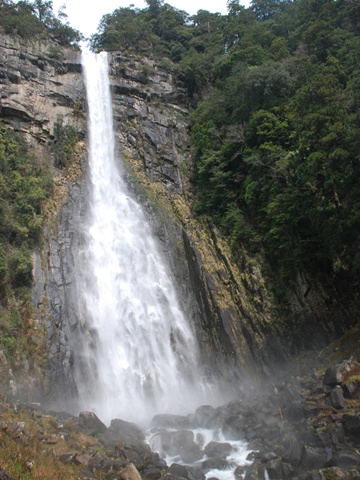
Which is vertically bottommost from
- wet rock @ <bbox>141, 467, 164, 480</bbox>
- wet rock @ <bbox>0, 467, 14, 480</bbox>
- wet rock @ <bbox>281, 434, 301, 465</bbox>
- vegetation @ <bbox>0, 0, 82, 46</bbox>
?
wet rock @ <bbox>281, 434, 301, 465</bbox>

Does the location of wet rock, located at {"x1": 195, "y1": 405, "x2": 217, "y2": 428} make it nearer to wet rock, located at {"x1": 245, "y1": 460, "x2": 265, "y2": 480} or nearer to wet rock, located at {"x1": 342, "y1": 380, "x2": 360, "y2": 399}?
wet rock, located at {"x1": 245, "y1": 460, "x2": 265, "y2": 480}

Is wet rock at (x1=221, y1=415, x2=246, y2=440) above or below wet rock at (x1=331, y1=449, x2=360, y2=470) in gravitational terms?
above

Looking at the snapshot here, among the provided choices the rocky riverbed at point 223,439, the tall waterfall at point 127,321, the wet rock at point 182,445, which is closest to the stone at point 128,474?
the rocky riverbed at point 223,439

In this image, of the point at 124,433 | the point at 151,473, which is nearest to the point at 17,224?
the point at 124,433

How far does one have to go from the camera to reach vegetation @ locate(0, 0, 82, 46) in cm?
2755

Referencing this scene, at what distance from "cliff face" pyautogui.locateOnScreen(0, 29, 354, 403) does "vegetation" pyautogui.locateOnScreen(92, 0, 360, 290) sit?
1373 millimetres

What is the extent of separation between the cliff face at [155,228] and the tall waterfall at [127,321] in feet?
2.18

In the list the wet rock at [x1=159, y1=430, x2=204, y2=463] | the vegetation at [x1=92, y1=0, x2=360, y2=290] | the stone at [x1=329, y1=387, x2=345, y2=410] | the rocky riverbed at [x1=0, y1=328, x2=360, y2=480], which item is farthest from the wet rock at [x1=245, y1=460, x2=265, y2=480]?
the vegetation at [x1=92, y1=0, x2=360, y2=290]

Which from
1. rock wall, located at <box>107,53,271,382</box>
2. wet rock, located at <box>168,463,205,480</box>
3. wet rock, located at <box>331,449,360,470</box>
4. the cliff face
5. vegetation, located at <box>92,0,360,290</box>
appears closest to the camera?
wet rock, located at <box>331,449,360,470</box>

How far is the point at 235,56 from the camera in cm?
3125

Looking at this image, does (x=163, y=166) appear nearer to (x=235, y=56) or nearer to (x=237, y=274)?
(x=237, y=274)

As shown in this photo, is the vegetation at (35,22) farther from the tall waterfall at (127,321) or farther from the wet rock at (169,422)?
the wet rock at (169,422)

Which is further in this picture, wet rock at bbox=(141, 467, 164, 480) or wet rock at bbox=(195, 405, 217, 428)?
wet rock at bbox=(195, 405, 217, 428)

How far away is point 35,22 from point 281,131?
2189 cm
